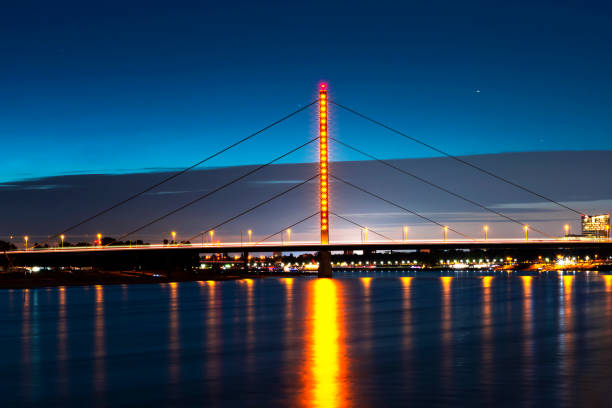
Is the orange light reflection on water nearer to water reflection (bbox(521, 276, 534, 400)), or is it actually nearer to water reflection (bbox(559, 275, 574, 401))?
water reflection (bbox(521, 276, 534, 400))

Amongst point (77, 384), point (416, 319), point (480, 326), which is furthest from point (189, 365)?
point (416, 319)

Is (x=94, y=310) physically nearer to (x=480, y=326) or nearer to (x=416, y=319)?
(x=416, y=319)

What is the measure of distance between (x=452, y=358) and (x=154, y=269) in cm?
14247

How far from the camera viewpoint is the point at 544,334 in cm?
2988

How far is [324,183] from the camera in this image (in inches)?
3866

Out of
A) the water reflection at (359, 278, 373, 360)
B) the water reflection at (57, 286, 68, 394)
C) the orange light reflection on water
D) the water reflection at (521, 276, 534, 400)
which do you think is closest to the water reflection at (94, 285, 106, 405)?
the water reflection at (57, 286, 68, 394)

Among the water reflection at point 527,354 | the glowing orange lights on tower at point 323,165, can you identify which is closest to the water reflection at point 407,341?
the water reflection at point 527,354

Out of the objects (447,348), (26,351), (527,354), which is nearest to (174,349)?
(26,351)

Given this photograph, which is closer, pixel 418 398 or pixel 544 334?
pixel 418 398

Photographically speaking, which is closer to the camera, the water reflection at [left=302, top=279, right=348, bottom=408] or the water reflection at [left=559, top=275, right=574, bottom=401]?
the water reflection at [left=302, top=279, right=348, bottom=408]

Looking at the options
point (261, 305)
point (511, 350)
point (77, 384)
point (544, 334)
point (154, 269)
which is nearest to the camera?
point (77, 384)

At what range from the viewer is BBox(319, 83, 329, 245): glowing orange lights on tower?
3615 inches

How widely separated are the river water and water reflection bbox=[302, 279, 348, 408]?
0.16 ft

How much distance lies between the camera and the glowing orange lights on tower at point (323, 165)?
9181cm
